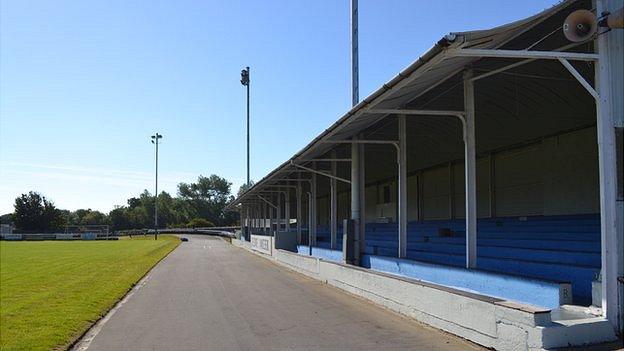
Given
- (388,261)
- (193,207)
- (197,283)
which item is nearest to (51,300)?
(197,283)

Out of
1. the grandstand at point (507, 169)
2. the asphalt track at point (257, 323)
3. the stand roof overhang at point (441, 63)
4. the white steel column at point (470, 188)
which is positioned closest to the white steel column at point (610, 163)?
the grandstand at point (507, 169)

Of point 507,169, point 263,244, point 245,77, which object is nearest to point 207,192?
point 245,77

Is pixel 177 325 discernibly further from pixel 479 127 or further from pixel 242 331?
pixel 479 127

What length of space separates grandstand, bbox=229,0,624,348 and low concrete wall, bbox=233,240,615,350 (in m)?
0.04

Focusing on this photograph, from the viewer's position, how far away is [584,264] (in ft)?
34.0

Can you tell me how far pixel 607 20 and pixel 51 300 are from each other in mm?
13937

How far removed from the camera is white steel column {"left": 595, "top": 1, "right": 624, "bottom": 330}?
7586 millimetres

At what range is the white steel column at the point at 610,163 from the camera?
7586 mm

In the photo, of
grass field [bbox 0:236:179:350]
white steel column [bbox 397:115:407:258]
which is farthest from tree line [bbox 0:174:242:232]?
white steel column [bbox 397:115:407:258]

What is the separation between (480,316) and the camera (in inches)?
343

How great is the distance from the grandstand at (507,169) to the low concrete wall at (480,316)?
0.04 meters

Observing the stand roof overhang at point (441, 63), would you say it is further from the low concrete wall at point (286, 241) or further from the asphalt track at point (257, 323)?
the low concrete wall at point (286, 241)

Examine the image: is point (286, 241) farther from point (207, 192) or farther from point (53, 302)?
point (207, 192)

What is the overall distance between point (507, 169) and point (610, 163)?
16763mm
